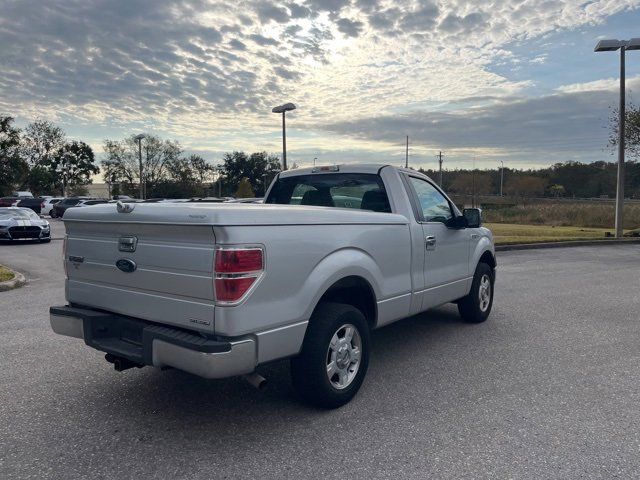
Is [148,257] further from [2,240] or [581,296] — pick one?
[2,240]

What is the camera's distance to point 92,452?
3256 millimetres

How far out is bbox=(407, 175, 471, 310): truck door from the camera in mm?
5164

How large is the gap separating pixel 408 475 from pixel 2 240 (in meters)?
19.1

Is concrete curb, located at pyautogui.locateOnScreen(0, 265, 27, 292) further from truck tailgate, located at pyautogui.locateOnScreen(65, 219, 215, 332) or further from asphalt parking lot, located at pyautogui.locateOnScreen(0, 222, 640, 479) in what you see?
truck tailgate, located at pyautogui.locateOnScreen(65, 219, 215, 332)

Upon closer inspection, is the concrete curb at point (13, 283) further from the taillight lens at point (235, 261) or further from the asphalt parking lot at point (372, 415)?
the taillight lens at point (235, 261)

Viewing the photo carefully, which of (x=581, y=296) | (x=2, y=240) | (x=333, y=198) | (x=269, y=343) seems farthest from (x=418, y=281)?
(x=2, y=240)

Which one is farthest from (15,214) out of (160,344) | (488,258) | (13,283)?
(160,344)

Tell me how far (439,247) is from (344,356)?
1916mm

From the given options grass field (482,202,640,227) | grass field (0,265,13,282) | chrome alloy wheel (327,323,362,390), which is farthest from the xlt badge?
grass field (482,202,640,227)

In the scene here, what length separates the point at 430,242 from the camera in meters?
5.14

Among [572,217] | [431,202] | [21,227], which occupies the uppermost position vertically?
[431,202]

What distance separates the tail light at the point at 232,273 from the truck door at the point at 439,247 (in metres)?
2.42

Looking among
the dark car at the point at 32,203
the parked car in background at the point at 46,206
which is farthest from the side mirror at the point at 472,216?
the dark car at the point at 32,203

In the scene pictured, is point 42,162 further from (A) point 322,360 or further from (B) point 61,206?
(A) point 322,360
